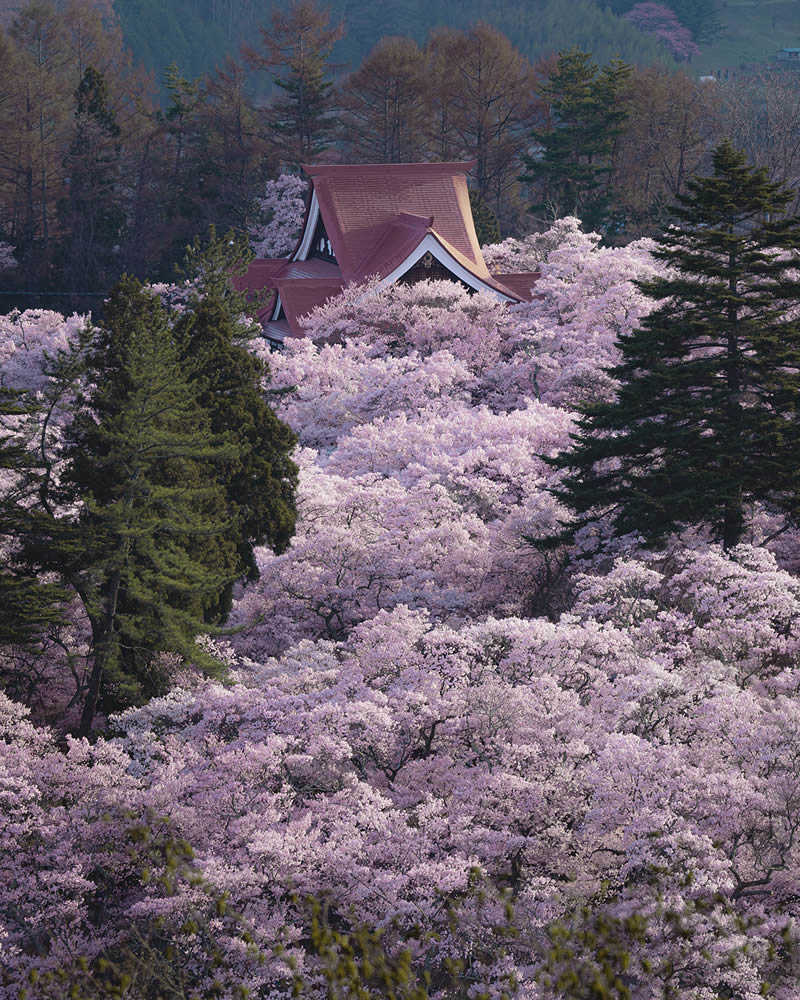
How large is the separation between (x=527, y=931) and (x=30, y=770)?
22.0 feet

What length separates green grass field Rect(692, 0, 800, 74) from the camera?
157 m

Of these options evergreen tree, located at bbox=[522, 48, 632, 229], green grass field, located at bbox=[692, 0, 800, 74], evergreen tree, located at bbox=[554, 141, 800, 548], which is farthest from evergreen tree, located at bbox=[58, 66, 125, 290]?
green grass field, located at bbox=[692, 0, 800, 74]

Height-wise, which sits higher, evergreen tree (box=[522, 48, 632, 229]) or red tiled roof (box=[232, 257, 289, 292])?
evergreen tree (box=[522, 48, 632, 229])

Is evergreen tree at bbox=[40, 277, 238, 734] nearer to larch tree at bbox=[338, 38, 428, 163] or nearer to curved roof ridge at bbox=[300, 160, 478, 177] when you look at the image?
curved roof ridge at bbox=[300, 160, 478, 177]

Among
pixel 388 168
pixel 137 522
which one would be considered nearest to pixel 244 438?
pixel 137 522

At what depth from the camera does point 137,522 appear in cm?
1766

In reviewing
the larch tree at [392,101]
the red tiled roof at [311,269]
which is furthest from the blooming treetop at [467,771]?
the larch tree at [392,101]

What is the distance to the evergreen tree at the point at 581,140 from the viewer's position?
183ft

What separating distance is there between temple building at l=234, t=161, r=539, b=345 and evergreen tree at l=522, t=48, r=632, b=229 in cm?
1194

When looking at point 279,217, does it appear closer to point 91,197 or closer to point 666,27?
point 91,197

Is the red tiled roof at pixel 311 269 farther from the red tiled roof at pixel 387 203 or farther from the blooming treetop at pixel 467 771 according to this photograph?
the blooming treetop at pixel 467 771

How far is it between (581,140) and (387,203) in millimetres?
17703

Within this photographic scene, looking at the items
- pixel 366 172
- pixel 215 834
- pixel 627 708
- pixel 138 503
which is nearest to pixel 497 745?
pixel 627 708

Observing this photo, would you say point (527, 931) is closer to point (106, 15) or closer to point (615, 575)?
point (615, 575)
